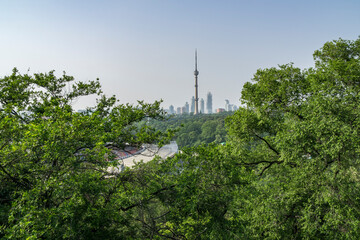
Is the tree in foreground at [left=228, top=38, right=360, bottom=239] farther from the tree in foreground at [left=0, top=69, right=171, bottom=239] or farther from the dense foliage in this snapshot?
the tree in foreground at [left=0, top=69, right=171, bottom=239]

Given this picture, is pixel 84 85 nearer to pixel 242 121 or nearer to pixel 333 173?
pixel 242 121

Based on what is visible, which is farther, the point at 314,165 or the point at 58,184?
the point at 314,165

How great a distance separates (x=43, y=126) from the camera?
4.88m

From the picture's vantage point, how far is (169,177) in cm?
650

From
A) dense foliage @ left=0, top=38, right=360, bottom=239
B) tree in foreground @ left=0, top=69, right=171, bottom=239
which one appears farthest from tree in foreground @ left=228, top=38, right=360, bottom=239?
tree in foreground @ left=0, top=69, right=171, bottom=239

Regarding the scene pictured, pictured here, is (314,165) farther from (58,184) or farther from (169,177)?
(58,184)

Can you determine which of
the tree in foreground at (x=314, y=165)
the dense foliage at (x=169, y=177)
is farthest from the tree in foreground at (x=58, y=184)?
the tree in foreground at (x=314, y=165)

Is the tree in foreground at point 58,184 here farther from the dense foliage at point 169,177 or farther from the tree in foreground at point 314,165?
the tree in foreground at point 314,165

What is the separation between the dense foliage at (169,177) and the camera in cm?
466

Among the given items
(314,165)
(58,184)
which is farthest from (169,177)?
(314,165)

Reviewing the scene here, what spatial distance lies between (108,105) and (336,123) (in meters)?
9.20

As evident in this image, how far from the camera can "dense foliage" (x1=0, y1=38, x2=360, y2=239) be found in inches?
183

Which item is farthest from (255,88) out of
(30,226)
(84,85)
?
(30,226)

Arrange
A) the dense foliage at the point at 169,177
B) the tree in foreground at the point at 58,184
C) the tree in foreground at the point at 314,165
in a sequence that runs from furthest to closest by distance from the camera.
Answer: the tree in foreground at the point at 314,165 → the dense foliage at the point at 169,177 → the tree in foreground at the point at 58,184
